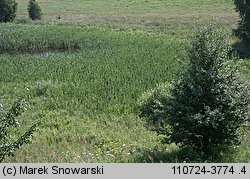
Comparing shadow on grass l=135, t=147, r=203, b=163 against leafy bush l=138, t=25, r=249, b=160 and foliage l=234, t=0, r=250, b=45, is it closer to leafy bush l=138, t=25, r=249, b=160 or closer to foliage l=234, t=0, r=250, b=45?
leafy bush l=138, t=25, r=249, b=160

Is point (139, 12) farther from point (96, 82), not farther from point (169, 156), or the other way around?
point (169, 156)

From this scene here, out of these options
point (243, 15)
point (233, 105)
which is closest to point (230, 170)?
point (233, 105)

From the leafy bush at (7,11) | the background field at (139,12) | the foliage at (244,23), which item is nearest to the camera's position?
the foliage at (244,23)

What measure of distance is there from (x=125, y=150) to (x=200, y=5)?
138ft

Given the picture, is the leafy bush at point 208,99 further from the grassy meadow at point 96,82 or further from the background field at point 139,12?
the background field at point 139,12

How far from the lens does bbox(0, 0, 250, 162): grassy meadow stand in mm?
11727

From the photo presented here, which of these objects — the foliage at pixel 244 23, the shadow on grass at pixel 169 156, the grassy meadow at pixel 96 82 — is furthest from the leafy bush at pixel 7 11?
the shadow on grass at pixel 169 156

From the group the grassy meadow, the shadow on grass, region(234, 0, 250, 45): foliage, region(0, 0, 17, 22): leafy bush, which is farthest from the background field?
the shadow on grass

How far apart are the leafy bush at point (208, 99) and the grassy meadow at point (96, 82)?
49cm

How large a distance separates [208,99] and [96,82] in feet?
30.3

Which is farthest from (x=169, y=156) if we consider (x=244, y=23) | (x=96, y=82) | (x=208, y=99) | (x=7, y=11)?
(x=7, y=11)

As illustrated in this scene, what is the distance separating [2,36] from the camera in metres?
32.4

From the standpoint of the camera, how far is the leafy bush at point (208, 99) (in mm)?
9883

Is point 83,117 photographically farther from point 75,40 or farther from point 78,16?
point 78,16
